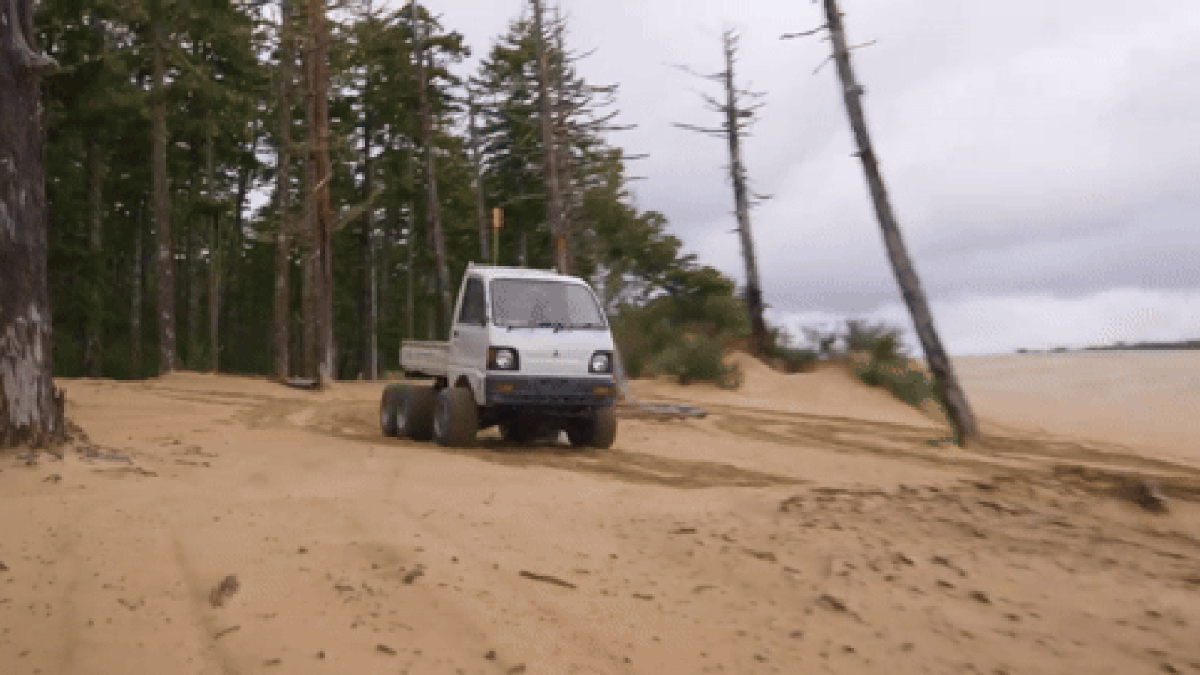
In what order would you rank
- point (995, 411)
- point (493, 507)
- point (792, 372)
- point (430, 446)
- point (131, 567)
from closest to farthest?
point (131, 567)
point (493, 507)
point (430, 446)
point (995, 411)
point (792, 372)

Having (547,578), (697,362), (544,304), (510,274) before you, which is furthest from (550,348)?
(697,362)

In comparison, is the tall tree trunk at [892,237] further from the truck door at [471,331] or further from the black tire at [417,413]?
the black tire at [417,413]

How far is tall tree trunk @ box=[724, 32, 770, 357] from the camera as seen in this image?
24.8m

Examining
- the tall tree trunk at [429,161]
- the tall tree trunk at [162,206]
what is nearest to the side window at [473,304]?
the tall tree trunk at [162,206]

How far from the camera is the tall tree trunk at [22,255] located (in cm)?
654

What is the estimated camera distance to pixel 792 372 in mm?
23734

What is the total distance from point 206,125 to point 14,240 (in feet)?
74.9

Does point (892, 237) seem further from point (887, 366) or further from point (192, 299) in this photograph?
point (192, 299)

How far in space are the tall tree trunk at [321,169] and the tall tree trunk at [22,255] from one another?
11522 mm

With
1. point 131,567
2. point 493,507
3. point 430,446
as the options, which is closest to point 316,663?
point 131,567

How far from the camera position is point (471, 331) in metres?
10.4

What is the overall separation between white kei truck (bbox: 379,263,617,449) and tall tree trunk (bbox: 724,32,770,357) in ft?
47.8

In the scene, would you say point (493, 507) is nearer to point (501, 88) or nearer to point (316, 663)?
point (316, 663)

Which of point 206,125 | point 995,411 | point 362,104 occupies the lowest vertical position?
point 995,411
